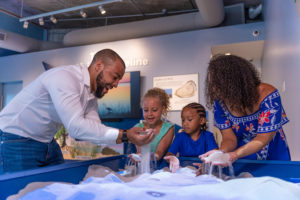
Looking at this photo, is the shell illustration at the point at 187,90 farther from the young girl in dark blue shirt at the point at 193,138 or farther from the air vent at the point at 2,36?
the air vent at the point at 2,36

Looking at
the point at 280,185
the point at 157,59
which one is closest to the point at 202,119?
the point at 280,185

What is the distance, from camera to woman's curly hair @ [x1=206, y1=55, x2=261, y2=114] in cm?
122

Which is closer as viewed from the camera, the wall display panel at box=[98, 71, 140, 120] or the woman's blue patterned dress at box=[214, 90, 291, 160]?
the woman's blue patterned dress at box=[214, 90, 291, 160]

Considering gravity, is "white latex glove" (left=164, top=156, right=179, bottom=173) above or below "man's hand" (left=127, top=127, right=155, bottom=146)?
below

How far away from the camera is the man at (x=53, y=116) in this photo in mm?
1136

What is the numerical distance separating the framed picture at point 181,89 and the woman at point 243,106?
8.79 feet

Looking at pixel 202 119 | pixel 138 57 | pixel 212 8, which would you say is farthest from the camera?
pixel 138 57

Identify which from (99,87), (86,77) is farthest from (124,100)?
(86,77)

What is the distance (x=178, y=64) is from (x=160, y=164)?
10.4 feet

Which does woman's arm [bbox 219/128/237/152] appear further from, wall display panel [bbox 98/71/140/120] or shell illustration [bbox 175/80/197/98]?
wall display panel [bbox 98/71/140/120]

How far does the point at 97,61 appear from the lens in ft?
4.73

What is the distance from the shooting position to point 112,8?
4.99 m

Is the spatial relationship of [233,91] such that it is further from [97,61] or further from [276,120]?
[97,61]

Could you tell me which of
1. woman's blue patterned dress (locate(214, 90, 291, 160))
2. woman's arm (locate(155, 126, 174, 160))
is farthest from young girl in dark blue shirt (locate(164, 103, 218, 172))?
woman's blue patterned dress (locate(214, 90, 291, 160))
